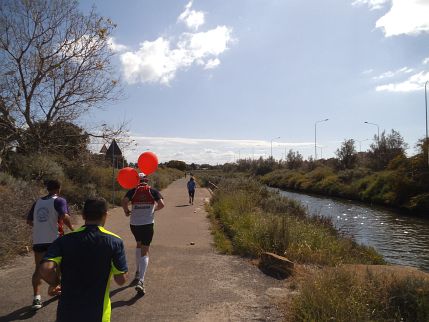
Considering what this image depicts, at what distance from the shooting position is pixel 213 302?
6461 millimetres

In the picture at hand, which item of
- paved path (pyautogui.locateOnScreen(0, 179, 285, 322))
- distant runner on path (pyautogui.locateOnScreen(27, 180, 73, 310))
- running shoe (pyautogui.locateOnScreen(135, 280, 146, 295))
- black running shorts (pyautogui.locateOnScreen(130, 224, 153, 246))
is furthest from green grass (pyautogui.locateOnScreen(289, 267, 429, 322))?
distant runner on path (pyautogui.locateOnScreen(27, 180, 73, 310))

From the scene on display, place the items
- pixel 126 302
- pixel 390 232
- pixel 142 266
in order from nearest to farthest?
pixel 126 302, pixel 142 266, pixel 390 232

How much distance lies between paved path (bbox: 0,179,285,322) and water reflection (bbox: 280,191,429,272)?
7112 mm

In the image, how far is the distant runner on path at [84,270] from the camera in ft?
10.7

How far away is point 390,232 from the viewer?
2294 cm

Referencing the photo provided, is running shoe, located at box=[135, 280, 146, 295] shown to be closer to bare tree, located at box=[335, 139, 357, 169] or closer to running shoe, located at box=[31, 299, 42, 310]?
running shoe, located at box=[31, 299, 42, 310]

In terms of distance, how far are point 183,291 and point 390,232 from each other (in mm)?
18868

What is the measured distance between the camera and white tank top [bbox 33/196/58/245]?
5910 mm

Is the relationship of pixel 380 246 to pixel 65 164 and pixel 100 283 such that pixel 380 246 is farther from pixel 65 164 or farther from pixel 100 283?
pixel 100 283

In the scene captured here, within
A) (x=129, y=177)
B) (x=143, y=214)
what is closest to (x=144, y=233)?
(x=143, y=214)

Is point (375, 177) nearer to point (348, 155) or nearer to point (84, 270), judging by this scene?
point (348, 155)

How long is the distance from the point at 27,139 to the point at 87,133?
2594 mm

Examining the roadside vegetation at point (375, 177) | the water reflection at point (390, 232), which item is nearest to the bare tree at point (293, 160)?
the roadside vegetation at point (375, 177)

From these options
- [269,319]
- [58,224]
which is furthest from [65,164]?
[269,319]
